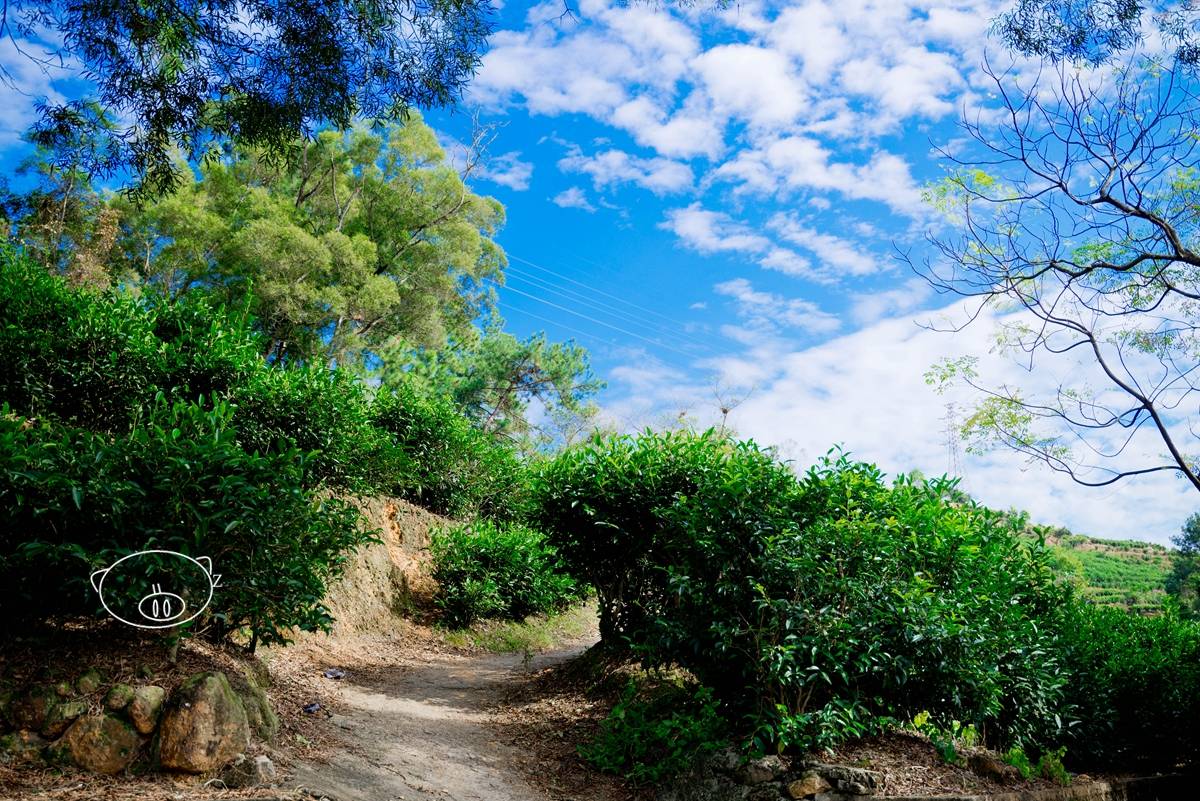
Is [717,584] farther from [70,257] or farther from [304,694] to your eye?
[70,257]

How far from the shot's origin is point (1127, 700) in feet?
22.7

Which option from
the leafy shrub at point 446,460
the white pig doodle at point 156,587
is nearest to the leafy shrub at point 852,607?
the white pig doodle at point 156,587

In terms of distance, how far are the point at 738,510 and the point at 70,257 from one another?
18.6 m

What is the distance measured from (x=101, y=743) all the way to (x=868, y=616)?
4712 mm

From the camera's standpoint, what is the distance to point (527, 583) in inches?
485

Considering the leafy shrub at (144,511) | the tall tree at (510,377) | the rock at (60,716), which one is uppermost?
the tall tree at (510,377)

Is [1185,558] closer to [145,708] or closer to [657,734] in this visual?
[657,734]

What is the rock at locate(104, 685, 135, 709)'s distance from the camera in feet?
13.6

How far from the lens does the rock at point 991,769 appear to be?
16.7 ft

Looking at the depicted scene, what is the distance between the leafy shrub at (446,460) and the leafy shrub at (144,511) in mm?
6670

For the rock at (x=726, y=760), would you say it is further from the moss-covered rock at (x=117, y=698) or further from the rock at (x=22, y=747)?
the rock at (x=22, y=747)

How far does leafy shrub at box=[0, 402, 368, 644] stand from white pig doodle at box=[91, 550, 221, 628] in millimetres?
75

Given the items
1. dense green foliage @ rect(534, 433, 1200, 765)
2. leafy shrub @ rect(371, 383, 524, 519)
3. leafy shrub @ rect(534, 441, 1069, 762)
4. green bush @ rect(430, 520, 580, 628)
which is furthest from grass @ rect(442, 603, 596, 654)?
leafy shrub @ rect(534, 441, 1069, 762)

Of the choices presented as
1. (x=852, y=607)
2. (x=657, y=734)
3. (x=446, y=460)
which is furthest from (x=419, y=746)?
(x=446, y=460)
